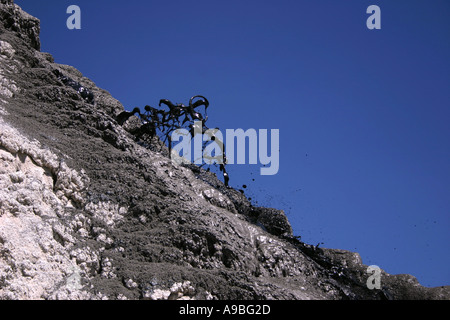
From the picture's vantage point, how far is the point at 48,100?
36.7 ft

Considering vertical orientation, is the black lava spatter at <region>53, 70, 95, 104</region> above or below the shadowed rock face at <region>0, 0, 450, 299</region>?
above

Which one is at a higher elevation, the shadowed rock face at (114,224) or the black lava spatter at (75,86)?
the black lava spatter at (75,86)

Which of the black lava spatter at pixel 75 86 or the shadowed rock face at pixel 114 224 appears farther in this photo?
the black lava spatter at pixel 75 86

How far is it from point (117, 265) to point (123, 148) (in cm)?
366

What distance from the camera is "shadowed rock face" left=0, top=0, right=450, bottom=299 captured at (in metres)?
7.65

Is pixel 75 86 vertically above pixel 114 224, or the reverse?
pixel 75 86

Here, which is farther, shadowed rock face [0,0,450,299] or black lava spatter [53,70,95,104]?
black lava spatter [53,70,95,104]

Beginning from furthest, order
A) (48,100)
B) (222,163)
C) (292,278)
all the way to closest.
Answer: (222,163), (48,100), (292,278)

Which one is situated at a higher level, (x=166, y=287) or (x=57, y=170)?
(x=57, y=170)

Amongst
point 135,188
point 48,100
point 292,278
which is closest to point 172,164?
point 135,188

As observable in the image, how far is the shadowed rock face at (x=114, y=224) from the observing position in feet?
25.1

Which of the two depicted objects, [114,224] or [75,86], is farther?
[75,86]

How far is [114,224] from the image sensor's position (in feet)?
30.1
